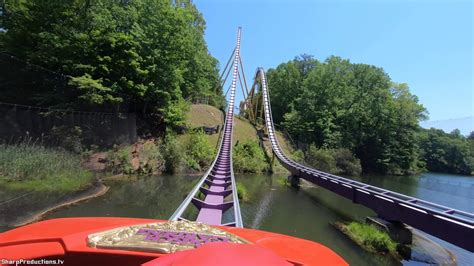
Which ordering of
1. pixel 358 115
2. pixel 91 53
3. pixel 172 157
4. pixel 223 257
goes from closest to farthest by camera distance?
pixel 223 257 < pixel 91 53 < pixel 172 157 < pixel 358 115

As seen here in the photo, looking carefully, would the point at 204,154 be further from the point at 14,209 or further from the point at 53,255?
the point at 53,255

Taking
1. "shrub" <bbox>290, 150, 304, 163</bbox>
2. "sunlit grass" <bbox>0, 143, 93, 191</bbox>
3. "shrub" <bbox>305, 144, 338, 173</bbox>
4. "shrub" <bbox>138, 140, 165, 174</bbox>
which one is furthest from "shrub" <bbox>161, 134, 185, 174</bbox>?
"shrub" <bbox>305, 144, 338, 173</bbox>

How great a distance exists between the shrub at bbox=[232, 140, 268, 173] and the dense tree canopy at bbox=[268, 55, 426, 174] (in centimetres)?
Answer: 943

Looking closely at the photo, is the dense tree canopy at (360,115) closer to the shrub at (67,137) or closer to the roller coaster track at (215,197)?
the roller coaster track at (215,197)

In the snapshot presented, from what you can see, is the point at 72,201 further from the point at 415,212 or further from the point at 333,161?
the point at 333,161

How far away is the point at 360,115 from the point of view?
127 feet

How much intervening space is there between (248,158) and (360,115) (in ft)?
62.1

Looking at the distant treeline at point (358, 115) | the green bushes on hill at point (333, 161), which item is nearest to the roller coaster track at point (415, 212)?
the green bushes on hill at point (333, 161)

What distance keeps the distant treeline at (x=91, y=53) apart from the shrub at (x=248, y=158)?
5898mm

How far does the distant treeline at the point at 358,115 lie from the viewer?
36375 mm

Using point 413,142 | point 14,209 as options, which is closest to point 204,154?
point 14,209

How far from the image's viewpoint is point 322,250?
8.54ft

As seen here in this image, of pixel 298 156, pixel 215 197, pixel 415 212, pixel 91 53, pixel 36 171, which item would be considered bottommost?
pixel 36 171

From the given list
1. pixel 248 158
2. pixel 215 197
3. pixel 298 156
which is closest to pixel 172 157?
pixel 248 158
